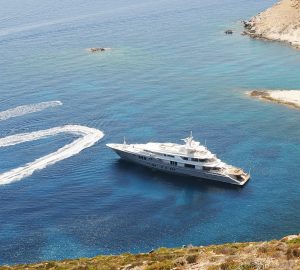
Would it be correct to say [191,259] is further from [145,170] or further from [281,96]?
[281,96]

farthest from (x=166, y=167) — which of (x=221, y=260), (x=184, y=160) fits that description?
(x=221, y=260)

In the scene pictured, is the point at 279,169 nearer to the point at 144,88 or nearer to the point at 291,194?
the point at 291,194

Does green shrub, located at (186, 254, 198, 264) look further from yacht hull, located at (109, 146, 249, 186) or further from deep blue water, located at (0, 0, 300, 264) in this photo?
yacht hull, located at (109, 146, 249, 186)

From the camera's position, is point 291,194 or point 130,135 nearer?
point 291,194

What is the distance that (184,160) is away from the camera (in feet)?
384

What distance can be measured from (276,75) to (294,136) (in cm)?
5482

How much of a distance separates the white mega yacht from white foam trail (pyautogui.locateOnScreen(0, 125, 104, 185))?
10503mm

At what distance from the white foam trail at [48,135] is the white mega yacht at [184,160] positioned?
10503 mm

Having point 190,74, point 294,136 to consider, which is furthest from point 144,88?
→ point 294,136

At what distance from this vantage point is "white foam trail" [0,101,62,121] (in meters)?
152

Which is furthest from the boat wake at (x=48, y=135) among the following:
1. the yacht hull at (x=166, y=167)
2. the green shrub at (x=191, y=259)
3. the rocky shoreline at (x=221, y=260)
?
the green shrub at (x=191, y=259)

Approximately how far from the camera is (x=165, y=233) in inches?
3696

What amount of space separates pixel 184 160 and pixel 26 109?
200ft

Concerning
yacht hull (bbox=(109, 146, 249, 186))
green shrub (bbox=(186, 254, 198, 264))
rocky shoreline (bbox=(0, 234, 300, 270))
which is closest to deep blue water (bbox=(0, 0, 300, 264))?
yacht hull (bbox=(109, 146, 249, 186))
